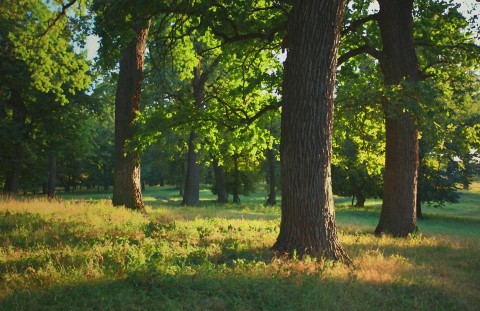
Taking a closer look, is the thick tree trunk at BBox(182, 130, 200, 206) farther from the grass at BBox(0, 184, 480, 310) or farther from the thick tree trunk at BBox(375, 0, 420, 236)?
the grass at BBox(0, 184, 480, 310)

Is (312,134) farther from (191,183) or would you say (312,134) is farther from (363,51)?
(191,183)

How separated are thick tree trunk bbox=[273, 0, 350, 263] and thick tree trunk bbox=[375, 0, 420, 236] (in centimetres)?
577

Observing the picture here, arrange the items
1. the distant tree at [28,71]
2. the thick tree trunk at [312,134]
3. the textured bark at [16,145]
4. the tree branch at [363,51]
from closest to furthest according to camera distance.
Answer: the thick tree trunk at [312,134] → the tree branch at [363,51] → the distant tree at [28,71] → the textured bark at [16,145]

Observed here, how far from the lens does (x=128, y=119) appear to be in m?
15.7

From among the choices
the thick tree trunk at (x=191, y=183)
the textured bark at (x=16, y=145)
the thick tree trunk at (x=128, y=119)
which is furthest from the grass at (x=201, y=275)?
the thick tree trunk at (x=191, y=183)

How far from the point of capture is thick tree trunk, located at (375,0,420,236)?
12.8 metres

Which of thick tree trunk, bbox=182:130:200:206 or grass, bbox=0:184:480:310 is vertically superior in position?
thick tree trunk, bbox=182:130:200:206

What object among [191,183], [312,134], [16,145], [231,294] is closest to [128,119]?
[312,134]

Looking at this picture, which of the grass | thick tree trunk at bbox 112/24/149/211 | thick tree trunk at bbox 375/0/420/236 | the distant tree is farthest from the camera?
the distant tree

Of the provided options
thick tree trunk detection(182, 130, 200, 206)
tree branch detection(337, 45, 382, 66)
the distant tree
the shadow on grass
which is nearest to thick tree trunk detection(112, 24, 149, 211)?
the distant tree

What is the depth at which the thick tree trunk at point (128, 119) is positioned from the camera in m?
15.4

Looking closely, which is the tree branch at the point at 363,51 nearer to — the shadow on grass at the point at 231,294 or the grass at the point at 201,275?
the grass at the point at 201,275

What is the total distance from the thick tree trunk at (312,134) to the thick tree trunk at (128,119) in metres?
9.00

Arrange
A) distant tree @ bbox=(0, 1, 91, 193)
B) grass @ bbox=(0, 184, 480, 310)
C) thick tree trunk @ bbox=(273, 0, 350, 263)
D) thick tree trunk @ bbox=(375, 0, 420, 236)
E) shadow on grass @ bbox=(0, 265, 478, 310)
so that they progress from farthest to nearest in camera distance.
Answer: distant tree @ bbox=(0, 1, 91, 193), thick tree trunk @ bbox=(375, 0, 420, 236), thick tree trunk @ bbox=(273, 0, 350, 263), grass @ bbox=(0, 184, 480, 310), shadow on grass @ bbox=(0, 265, 478, 310)
